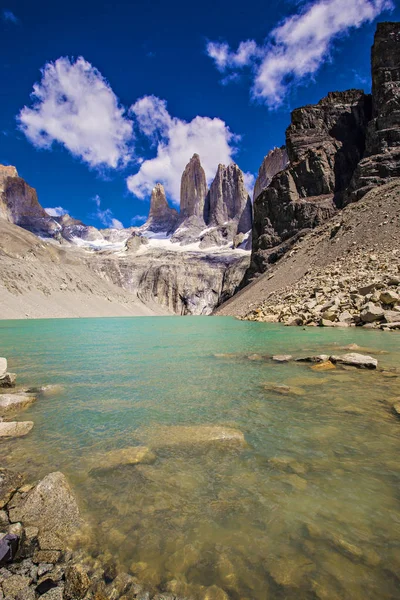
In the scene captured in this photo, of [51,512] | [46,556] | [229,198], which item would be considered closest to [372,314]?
[51,512]

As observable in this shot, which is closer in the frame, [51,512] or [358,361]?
[51,512]

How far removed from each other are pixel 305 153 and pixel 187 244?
131179 millimetres

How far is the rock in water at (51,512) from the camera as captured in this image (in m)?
2.44

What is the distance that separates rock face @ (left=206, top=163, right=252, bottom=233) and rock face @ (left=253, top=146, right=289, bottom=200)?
69.7 feet

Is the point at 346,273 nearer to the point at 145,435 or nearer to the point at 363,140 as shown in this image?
the point at 145,435

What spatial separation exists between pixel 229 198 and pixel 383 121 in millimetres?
137881

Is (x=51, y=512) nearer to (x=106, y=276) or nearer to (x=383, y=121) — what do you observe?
(x=383, y=121)

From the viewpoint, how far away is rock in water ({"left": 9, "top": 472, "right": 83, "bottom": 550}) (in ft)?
8.00

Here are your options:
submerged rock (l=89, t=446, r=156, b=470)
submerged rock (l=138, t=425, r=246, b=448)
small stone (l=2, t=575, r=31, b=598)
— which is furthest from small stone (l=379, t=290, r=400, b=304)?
small stone (l=2, t=575, r=31, b=598)

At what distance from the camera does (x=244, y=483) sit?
9.91 feet

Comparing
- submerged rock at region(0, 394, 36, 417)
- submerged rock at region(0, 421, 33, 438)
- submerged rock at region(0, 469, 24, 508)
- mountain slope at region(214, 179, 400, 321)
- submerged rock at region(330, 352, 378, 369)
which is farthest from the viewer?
mountain slope at region(214, 179, 400, 321)

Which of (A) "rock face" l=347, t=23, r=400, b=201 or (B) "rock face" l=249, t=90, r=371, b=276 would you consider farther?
(B) "rock face" l=249, t=90, r=371, b=276

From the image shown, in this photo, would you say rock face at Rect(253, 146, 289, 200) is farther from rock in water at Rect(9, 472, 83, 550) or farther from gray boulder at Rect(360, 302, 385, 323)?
rock in water at Rect(9, 472, 83, 550)

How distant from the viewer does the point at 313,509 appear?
8.57ft
